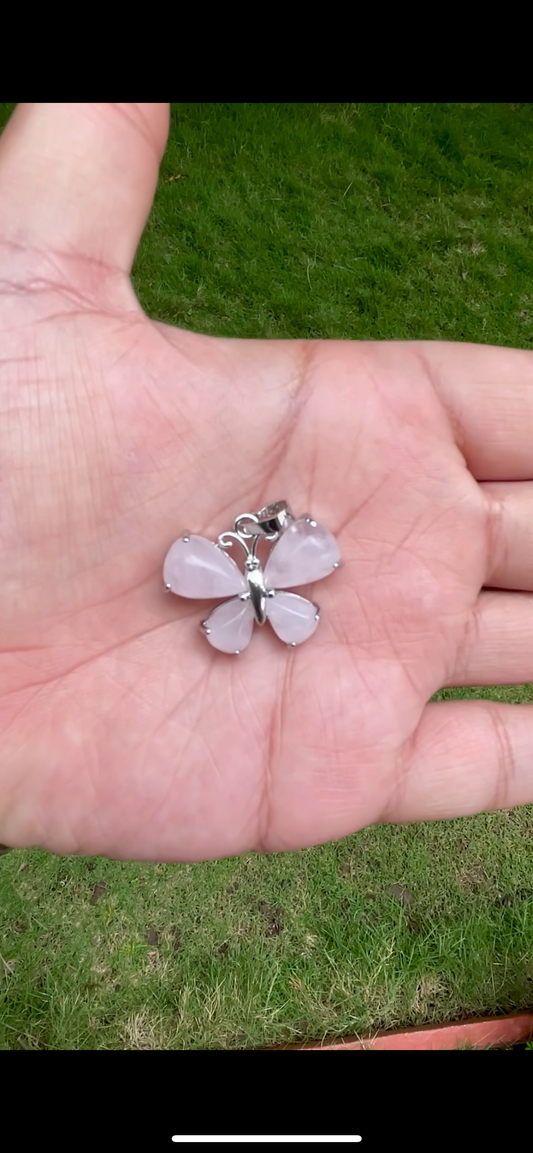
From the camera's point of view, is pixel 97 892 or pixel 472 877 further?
pixel 472 877

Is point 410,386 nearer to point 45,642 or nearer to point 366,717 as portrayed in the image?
point 366,717

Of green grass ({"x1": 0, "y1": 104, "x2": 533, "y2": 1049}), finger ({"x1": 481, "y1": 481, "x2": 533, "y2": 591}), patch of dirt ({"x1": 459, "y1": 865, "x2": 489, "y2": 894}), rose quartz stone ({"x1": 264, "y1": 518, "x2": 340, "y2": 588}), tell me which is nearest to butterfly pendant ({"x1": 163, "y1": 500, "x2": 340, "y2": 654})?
rose quartz stone ({"x1": 264, "y1": 518, "x2": 340, "y2": 588})

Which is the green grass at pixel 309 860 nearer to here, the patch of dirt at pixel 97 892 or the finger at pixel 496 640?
the patch of dirt at pixel 97 892

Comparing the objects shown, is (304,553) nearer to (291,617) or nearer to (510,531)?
(291,617)

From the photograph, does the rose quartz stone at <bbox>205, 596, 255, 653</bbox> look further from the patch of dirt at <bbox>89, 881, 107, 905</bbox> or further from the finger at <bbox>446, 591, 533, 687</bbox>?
the patch of dirt at <bbox>89, 881, 107, 905</bbox>

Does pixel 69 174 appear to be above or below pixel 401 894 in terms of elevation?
above

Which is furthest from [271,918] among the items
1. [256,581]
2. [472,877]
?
[256,581]
